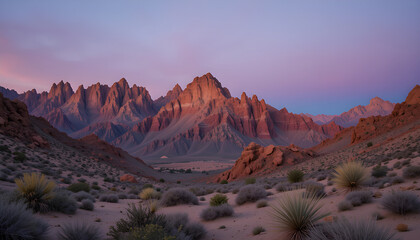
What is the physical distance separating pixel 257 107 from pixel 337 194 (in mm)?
140745

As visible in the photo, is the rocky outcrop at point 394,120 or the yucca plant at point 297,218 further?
the rocky outcrop at point 394,120

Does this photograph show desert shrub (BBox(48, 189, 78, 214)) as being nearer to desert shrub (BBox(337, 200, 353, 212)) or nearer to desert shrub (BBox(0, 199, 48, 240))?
desert shrub (BBox(0, 199, 48, 240))

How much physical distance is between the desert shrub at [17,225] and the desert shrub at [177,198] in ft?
22.4

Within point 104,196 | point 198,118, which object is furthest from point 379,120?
point 198,118

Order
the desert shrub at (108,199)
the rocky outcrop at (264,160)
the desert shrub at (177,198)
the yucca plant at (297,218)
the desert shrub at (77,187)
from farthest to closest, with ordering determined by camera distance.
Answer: the rocky outcrop at (264,160) → the desert shrub at (77,187) → the desert shrub at (108,199) → the desert shrub at (177,198) → the yucca plant at (297,218)

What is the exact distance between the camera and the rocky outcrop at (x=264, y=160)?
36747mm

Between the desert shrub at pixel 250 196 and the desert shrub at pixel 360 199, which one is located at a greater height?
the desert shrub at pixel 360 199

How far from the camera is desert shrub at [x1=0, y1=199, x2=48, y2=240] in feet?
14.3

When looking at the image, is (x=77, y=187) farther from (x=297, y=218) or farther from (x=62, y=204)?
(x=297, y=218)

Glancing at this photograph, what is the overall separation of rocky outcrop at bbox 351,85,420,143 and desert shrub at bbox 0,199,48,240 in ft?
159

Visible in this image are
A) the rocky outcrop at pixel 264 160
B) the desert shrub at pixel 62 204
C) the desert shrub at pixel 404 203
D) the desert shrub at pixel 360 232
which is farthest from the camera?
the rocky outcrop at pixel 264 160

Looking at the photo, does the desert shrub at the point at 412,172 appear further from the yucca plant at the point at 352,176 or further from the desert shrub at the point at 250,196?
the desert shrub at the point at 250,196

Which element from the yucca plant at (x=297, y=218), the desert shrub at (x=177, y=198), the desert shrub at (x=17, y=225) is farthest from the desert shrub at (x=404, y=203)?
the desert shrub at (x=177, y=198)

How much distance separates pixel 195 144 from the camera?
130 meters
